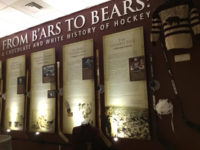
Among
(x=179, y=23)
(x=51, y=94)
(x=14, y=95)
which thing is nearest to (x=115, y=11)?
(x=179, y=23)

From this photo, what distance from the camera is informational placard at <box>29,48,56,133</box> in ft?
12.0

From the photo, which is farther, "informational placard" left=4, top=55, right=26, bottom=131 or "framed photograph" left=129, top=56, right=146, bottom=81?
"informational placard" left=4, top=55, right=26, bottom=131

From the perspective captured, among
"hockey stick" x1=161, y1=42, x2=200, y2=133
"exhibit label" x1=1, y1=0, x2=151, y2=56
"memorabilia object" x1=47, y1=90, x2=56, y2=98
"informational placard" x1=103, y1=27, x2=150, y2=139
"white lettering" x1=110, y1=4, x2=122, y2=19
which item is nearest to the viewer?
"hockey stick" x1=161, y1=42, x2=200, y2=133

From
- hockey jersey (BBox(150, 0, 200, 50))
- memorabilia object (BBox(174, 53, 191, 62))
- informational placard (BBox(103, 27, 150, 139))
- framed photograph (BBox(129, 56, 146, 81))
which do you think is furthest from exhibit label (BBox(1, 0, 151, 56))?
memorabilia object (BBox(174, 53, 191, 62))

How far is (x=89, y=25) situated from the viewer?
347 centimetres

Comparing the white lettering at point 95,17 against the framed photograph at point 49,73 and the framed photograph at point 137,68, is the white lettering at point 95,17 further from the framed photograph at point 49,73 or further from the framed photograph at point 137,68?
the framed photograph at point 49,73

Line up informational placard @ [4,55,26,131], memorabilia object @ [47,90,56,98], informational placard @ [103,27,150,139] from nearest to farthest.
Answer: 1. informational placard @ [103,27,150,139]
2. memorabilia object @ [47,90,56,98]
3. informational placard @ [4,55,26,131]

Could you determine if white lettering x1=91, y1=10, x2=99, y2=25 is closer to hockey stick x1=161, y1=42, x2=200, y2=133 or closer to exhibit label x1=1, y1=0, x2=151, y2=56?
exhibit label x1=1, y1=0, x2=151, y2=56

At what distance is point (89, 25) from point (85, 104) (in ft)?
4.35

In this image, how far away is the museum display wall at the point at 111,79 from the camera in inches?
98.9

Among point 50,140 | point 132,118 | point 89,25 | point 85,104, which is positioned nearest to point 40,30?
point 89,25

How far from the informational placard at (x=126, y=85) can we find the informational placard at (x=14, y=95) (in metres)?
1.96

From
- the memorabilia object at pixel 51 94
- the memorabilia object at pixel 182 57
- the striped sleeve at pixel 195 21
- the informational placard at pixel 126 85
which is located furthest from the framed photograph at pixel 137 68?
the memorabilia object at pixel 51 94

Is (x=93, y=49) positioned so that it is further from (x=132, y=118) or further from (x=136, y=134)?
(x=136, y=134)
